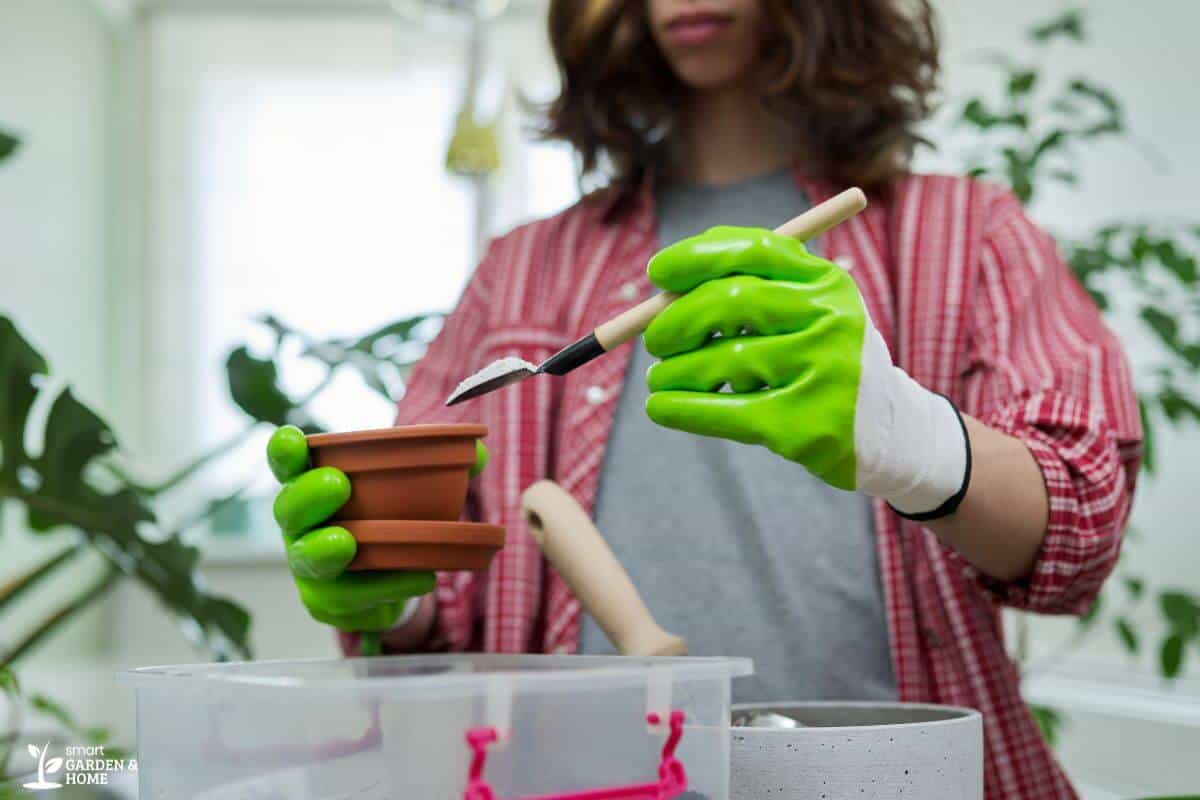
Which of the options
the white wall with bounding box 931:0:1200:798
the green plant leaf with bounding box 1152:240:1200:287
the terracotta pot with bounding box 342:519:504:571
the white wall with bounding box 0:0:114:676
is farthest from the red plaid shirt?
the white wall with bounding box 0:0:114:676

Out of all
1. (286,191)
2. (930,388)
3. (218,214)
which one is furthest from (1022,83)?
(218,214)

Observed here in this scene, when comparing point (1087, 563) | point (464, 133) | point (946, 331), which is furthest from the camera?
point (464, 133)

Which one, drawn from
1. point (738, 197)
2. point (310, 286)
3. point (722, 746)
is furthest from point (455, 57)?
point (722, 746)

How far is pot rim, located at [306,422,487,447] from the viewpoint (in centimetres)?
58

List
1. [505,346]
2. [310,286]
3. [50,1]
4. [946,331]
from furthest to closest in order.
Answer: [310,286], [50,1], [505,346], [946,331]

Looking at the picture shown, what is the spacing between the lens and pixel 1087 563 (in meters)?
0.77

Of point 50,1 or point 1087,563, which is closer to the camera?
point 1087,563

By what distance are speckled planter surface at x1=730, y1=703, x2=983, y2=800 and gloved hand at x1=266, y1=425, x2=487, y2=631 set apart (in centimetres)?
22

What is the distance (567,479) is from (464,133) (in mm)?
801

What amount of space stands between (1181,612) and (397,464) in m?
1.13

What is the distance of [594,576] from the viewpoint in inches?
26.6

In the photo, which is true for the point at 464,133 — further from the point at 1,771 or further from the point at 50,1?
the point at 50,1

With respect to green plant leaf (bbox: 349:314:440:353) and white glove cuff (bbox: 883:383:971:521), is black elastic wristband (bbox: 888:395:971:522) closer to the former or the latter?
white glove cuff (bbox: 883:383:971:521)

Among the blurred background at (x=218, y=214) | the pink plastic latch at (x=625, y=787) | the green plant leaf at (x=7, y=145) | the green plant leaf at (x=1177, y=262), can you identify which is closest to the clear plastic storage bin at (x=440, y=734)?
the pink plastic latch at (x=625, y=787)
